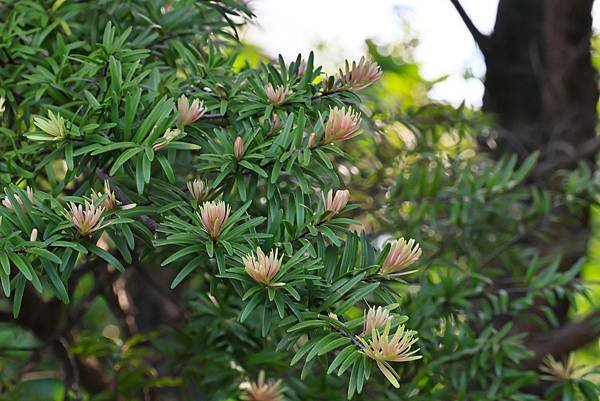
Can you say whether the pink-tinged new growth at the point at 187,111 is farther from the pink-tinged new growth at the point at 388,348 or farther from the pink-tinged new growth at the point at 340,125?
the pink-tinged new growth at the point at 388,348

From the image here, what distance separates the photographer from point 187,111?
2.78 feet

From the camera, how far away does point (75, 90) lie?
3.15ft

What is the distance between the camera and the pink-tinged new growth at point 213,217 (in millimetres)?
736

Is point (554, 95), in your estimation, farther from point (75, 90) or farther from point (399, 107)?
point (75, 90)

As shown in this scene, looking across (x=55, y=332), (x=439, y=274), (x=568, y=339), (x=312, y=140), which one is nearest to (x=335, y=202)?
(x=312, y=140)

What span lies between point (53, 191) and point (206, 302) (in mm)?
321

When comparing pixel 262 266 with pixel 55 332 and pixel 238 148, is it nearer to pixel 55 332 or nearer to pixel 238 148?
pixel 238 148

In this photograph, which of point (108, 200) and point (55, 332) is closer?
point (108, 200)

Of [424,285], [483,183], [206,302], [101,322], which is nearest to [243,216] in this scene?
[206,302]

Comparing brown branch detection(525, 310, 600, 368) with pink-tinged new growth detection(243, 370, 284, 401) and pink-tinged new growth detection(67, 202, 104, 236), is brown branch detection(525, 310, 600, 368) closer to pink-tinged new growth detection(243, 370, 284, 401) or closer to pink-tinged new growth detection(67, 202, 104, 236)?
pink-tinged new growth detection(243, 370, 284, 401)

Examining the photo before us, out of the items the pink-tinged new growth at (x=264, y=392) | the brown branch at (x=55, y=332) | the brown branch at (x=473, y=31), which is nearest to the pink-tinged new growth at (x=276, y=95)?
the pink-tinged new growth at (x=264, y=392)

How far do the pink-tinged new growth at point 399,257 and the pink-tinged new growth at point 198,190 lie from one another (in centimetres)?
21

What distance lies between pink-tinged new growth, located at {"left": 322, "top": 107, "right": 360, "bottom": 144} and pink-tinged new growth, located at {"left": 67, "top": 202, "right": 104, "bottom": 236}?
0.26 m

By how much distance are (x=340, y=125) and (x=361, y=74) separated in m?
0.09
